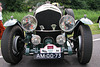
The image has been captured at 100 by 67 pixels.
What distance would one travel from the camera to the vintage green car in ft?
11.0

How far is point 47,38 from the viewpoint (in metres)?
3.75

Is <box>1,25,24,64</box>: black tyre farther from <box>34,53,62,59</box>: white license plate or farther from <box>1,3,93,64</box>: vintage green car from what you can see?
<box>34,53,62,59</box>: white license plate

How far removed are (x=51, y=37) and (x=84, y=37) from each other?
2.84ft

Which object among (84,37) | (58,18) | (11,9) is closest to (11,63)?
(58,18)

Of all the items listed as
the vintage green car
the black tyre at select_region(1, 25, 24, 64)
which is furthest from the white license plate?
the black tyre at select_region(1, 25, 24, 64)

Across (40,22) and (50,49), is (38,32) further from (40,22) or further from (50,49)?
(50,49)

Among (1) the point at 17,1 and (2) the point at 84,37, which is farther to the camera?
(1) the point at 17,1

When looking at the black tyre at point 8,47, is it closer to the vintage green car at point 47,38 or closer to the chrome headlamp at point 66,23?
the vintage green car at point 47,38

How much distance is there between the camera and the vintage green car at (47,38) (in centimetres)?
336

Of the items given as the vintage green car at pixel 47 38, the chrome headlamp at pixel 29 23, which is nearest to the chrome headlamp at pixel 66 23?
the vintage green car at pixel 47 38

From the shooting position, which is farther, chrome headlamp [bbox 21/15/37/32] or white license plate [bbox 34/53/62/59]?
chrome headlamp [bbox 21/15/37/32]

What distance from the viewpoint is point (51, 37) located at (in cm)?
374

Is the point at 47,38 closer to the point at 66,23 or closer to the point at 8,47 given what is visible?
the point at 66,23

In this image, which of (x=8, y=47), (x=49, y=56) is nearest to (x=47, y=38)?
(x=49, y=56)
